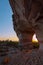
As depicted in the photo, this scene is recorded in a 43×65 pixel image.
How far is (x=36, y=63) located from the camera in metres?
8.66

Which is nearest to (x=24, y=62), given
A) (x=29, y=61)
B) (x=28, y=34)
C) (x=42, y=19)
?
(x=29, y=61)

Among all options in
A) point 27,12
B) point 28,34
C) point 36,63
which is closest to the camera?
point 36,63

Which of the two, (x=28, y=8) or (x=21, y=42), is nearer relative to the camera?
(x=28, y=8)

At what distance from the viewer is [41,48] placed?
33.0ft

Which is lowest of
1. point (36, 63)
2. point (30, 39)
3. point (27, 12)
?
point (36, 63)

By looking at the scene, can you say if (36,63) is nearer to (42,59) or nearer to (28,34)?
(42,59)

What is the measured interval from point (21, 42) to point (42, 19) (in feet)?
26.2

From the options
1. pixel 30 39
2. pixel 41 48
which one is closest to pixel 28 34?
pixel 30 39

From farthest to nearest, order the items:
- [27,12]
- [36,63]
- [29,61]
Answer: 1. [27,12]
2. [29,61]
3. [36,63]

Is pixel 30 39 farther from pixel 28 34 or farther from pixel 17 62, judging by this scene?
pixel 17 62

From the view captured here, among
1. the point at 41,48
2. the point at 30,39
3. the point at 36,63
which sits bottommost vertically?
the point at 36,63

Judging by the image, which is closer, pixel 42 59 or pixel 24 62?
pixel 42 59

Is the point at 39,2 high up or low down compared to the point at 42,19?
up

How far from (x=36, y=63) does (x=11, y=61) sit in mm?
2177
